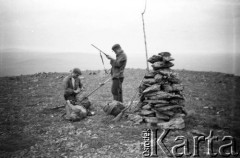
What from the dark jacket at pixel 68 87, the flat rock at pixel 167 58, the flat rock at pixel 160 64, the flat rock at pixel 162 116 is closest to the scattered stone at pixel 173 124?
the flat rock at pixel 162 116

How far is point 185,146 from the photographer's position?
267 inches

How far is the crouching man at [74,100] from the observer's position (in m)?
9.32

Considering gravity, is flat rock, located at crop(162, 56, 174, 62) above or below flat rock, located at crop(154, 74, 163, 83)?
above

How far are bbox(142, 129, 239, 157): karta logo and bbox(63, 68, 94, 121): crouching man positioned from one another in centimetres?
334

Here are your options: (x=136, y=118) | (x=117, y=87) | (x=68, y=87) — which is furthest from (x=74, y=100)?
(x=136, y=118)

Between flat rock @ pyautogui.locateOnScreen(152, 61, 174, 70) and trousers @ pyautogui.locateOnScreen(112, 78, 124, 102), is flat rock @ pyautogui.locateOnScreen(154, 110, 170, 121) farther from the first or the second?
trousers @ pyautogui.locateOnScreen(112, 78, 124, 102)

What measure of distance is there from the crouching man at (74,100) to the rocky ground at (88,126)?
37 cm

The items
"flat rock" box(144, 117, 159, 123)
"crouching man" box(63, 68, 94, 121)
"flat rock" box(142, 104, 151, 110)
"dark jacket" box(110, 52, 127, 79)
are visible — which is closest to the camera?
"flat rock" box(144, 117, 159, 123)

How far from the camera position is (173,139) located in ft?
24.1

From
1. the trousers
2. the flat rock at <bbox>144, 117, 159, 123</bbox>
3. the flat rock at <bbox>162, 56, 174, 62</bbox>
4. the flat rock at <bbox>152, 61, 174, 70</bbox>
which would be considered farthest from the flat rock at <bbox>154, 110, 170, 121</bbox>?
the trousers

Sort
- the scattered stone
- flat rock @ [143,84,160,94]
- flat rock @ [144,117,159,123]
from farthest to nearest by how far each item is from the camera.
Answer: flat rock @ [143,84,160,94]
flat rock @ [144,117,159,123]
the scattered stone

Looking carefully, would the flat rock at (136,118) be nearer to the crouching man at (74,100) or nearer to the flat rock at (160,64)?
the crouching man at (74,100)

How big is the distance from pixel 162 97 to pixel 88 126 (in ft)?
11.3

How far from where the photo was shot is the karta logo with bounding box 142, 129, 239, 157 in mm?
6398
